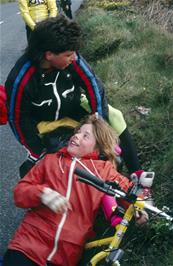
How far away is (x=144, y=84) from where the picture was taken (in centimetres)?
727

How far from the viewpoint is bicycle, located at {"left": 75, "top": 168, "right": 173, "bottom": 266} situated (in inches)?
112

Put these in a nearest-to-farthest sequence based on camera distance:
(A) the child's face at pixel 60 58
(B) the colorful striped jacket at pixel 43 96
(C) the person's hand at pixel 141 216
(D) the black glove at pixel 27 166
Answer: (C) the person's hand at pixel 141 216
(A) the child's face at pixel 60 58
(B) the colorful striped jacket at pixel 43 96
(D) the black glove at pixel 27 166

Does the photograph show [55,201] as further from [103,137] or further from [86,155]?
[103,137]

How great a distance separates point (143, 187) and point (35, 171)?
3.04ft

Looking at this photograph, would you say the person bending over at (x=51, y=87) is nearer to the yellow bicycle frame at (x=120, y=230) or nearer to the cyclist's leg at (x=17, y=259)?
the cyclist's leg at (x=17, y=259)

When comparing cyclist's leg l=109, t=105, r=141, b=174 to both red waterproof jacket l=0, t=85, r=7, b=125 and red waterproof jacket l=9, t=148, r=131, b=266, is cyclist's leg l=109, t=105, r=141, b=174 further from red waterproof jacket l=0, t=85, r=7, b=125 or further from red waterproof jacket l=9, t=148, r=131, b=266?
red waterproof jacket l=0, t=85, r=7, b=125

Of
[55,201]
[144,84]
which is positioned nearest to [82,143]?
[55,201]

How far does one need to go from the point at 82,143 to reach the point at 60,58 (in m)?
0.59

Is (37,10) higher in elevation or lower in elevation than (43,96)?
lower

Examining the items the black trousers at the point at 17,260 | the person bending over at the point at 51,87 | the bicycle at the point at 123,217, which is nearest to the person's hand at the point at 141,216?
the bicycle at the point at 123,217

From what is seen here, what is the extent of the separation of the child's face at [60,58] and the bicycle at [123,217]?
1132 mm

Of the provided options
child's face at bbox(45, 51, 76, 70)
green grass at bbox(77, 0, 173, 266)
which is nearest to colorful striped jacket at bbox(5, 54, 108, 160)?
child's face at bbox(45, 51, 76, 70)

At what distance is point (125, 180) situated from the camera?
11.8 feet

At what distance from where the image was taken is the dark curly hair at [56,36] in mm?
3709
